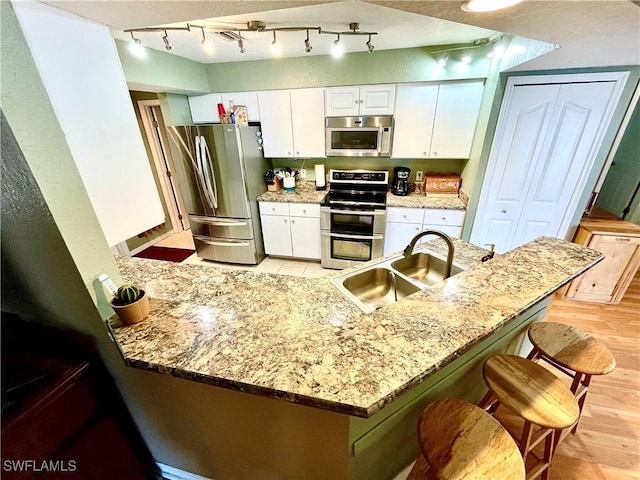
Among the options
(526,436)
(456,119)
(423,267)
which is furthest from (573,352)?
(456,119)

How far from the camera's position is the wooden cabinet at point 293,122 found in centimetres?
297

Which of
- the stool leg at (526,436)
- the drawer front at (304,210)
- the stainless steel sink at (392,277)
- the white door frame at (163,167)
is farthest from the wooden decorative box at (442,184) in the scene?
the white door frame at (163,167)

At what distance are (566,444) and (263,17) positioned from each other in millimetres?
3408

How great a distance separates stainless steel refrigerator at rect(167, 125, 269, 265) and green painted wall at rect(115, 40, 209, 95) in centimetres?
44

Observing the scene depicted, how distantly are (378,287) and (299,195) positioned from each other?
80.6 inches

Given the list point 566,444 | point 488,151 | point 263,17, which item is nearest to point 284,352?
point 566,444

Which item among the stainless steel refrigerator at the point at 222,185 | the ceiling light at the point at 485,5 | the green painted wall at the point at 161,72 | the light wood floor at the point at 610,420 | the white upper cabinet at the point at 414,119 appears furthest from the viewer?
the stainless steel refrigerator at the point at 222,185

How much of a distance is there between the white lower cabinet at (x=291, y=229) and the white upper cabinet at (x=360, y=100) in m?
1.16

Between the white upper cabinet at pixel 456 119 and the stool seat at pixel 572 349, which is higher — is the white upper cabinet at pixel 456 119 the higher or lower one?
the higher one

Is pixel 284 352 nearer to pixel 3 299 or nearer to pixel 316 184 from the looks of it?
pixel 3 299

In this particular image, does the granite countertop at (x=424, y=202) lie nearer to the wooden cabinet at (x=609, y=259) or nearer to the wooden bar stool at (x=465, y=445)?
the wooden cabinet at (x=609, y=259)

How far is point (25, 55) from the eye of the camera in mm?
628

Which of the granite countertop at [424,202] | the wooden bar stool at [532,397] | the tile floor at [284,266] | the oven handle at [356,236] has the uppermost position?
the granite countertop at [424,202]

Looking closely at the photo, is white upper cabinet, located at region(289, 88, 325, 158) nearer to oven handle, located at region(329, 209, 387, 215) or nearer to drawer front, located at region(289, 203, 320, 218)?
drawer front, located at region(289, 203, 320, 218)
